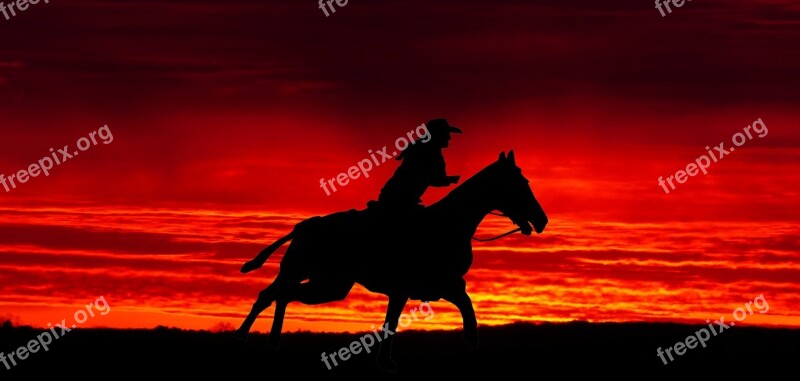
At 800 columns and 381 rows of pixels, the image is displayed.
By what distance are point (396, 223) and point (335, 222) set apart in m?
0.93

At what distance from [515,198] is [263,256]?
12.4 feet

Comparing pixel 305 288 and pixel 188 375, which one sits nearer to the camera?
pixel 188 375

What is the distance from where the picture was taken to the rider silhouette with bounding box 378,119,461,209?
1942 centimetres

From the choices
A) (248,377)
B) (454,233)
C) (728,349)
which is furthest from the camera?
(728,349)

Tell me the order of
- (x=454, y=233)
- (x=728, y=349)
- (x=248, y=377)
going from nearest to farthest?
(x=248, y=377), (x=454, y=233), (x=728, y=349)

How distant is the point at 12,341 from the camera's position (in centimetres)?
2122

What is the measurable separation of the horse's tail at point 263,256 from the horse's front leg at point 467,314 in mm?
2611

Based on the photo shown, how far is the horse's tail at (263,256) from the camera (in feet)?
66.3

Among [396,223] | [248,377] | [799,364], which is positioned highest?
[396,223]

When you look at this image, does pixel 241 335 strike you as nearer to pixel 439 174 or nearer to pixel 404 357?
pixel 404 357

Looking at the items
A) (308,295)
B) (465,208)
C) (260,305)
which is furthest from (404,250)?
(260,305)

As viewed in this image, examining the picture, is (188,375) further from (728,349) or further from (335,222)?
(728,349)

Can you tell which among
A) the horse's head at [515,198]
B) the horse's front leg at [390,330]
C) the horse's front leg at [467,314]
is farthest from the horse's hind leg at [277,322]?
the horse's head at [515,198]

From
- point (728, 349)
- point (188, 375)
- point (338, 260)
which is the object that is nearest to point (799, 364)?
point (728, 349)
